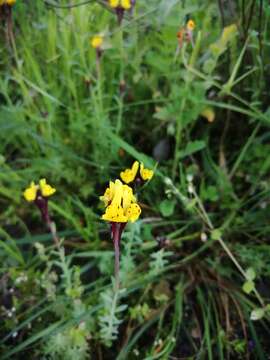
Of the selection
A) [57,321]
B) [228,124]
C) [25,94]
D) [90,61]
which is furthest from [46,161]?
[228,124]

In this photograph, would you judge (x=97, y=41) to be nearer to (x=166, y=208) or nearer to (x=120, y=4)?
(x=120, y=4)

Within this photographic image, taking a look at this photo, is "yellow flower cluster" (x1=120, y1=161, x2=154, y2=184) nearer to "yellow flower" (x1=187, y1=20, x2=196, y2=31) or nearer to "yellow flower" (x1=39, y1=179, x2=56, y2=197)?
"yellow flower" (x1=39, y1=179, x2=56, y2=197)

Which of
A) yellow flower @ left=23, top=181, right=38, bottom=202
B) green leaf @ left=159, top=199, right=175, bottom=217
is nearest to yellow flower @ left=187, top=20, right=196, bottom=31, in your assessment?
green leaf @ left=159, top=199, right=175, bottom=217

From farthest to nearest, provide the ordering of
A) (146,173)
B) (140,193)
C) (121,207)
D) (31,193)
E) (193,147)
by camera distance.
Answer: (193,147), (140,193), (31,193), (146,173), (121,207)

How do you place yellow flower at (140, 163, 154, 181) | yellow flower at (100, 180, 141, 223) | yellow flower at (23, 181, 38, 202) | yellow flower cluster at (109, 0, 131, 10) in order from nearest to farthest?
1. yellow flower at (100, 180, 141, 223)
2. yellow flower at (140, 163, 154, 181)
3. yellow flower at (23, 181, 38, 202)
4. yellow flower cluster at (109, 0, 131, 10)

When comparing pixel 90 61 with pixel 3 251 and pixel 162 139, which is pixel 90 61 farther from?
pixel 3 251

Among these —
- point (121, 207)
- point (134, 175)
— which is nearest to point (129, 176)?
point (134, 175)

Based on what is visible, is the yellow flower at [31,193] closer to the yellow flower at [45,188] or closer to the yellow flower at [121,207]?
the yellow flower at [45,188]

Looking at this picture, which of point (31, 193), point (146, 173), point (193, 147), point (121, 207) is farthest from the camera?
point (193, 147)
